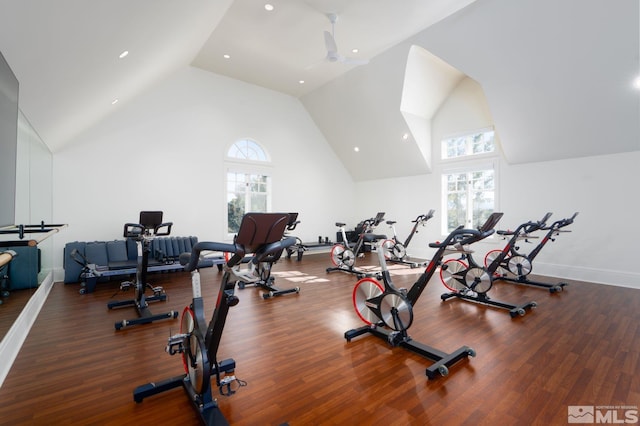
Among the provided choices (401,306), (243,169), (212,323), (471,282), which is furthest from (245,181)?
(212,323)

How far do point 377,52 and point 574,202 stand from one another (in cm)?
534

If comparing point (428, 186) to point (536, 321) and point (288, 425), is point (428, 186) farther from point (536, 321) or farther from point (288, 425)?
point (288, 425)

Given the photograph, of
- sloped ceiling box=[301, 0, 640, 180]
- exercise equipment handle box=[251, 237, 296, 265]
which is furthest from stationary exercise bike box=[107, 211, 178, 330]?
sloped ceiling box=[301, 0, 640, 180]

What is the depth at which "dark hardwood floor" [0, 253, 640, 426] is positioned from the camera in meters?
2.03

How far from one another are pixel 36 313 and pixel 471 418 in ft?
16.6

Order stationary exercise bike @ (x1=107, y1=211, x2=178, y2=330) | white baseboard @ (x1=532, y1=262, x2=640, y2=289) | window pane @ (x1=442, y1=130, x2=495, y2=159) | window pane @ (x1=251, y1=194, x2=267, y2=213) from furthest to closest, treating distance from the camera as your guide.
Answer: window pane @ (x1=251, y1=194, x2=267, y2=213), window pane @ (x1=442, y1=130, x2=495, y2=159), white baseboard @ (x1=532, y1=262, x2=640, y2=289), stationary exercise bike @ (x1=107, y1=211, x2=178, y2=330)

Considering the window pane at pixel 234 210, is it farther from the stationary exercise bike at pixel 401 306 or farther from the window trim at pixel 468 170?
the stationary exercise bike at pixel 401 306

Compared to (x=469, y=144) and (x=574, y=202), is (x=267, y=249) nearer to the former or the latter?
(x=574, y=202)

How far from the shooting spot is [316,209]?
10.2 metres

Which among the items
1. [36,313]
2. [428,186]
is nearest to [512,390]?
[36,313]

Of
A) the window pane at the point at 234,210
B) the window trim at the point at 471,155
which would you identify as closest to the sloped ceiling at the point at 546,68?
the window trim at the point at 471,155

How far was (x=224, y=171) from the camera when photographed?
8203mm

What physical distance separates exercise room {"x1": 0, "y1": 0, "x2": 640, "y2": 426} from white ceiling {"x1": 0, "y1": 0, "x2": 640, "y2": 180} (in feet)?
0.12

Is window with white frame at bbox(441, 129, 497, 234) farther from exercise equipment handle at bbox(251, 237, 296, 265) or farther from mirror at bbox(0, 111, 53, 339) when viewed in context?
mirror at bbox(0, 111, 53, 339)
